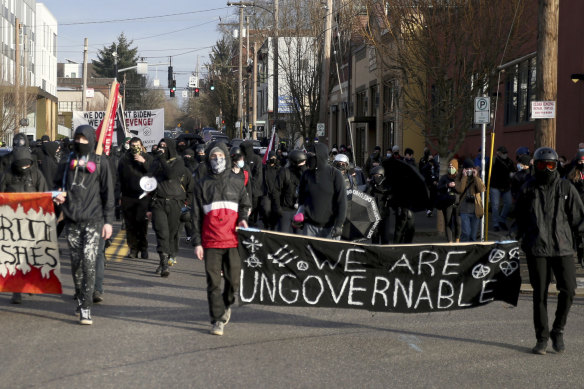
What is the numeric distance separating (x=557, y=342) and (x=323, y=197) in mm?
3067

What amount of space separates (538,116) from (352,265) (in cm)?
566

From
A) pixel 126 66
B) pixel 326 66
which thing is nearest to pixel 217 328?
pixel 326 66

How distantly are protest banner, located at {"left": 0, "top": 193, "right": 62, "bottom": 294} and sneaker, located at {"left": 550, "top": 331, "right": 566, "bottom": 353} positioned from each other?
16.3ft

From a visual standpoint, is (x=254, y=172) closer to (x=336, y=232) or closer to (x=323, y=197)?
(x=323, y=197)

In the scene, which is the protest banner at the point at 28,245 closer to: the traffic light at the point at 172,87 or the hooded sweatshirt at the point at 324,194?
the hooded sweatshirt at the point at 324,194

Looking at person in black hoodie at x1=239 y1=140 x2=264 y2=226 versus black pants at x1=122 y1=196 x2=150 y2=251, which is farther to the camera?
person in black hoodie at x1=239 y1=140 x2=264 y2=226

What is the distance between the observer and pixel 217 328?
27.6 feet

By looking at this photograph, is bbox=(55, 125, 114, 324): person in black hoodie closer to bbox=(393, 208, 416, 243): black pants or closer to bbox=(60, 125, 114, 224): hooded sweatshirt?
bbox=(60, 125, 114, 224): hooded sweatshirt

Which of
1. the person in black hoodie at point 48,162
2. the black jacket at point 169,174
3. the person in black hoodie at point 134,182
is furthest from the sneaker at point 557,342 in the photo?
the person in black hoodie at point 48,162

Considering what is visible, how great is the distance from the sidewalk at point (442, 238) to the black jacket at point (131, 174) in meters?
5.33

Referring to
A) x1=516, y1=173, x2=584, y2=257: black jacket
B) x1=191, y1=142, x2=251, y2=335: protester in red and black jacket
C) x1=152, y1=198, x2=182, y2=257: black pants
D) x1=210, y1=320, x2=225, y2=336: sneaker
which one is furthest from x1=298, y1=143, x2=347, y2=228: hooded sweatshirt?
x1=152, y1=198, x2=182, y2=257: black pants

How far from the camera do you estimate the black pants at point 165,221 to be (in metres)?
12.6

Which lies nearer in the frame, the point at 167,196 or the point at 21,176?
the point at 21,176

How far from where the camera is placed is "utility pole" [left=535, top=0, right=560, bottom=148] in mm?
13320
